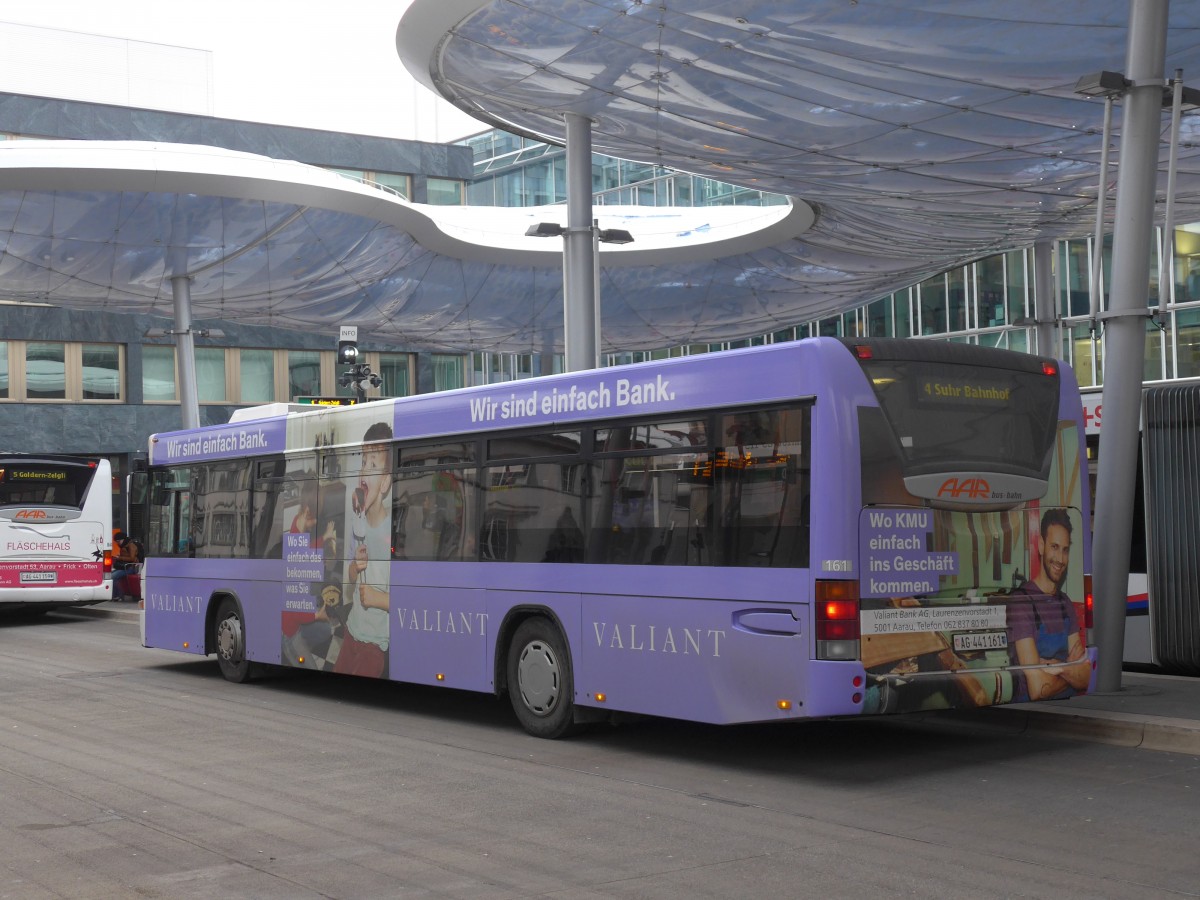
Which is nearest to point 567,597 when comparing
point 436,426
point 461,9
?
point 436,426

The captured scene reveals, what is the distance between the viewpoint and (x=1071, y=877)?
6.81 meters

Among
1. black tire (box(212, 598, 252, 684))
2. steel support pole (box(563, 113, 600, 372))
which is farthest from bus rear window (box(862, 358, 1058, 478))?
steel support pole (box(563, 113, 600, 372))

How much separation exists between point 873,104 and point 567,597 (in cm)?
1242

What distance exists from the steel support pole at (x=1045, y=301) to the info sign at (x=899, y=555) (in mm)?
24834

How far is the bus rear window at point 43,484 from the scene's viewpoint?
2733 centimetres

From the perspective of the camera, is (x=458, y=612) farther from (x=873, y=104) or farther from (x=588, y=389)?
(x=873, y=104)

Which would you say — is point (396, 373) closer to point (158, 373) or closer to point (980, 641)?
point (158, 373)

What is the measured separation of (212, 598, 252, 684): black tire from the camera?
1633 centimetres

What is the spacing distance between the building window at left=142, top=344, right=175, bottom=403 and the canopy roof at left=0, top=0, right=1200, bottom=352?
1244cm

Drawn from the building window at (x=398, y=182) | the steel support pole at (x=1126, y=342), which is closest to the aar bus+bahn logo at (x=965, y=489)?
the steel support pole at (x=1126, y=342)

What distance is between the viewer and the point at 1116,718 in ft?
36.1

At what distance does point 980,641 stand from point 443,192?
53.0 metres

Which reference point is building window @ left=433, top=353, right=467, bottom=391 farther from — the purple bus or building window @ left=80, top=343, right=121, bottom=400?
the purple bus

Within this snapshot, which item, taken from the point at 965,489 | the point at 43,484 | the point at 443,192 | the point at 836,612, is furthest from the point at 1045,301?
the point at 443,192
